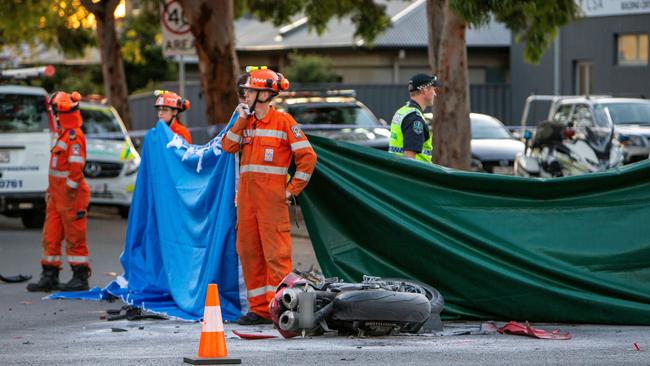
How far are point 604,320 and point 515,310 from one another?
666 millimetres

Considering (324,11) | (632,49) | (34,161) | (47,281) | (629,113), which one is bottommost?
(47,281)

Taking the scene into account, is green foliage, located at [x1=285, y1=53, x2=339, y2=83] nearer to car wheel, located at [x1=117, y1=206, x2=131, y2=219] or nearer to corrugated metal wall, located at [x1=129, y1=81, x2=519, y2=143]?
corrugated metal wall, located at [x1=129, y1=81, x2=519, y2=143]

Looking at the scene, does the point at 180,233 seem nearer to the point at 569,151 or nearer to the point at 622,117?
the point at 569,151

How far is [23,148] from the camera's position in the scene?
18938 millimetres

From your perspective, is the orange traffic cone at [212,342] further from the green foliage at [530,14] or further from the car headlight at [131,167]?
the car headlight at [131,167]

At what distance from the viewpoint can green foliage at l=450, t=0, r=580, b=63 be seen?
1592 cm

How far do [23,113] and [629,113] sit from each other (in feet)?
31.8

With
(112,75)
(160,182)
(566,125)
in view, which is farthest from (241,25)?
(160,182)

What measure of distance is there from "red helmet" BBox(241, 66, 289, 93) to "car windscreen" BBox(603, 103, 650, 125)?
1252 centimetres

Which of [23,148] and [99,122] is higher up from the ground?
[99,122]

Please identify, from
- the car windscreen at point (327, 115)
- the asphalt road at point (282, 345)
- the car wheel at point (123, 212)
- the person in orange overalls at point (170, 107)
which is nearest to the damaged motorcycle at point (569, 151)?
the car windscreen at point (327, 115)

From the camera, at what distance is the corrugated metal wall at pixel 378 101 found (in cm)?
3966

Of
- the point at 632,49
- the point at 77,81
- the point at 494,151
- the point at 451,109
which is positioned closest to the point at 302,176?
the point at 451,109

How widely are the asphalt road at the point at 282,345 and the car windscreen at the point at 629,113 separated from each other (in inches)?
483
